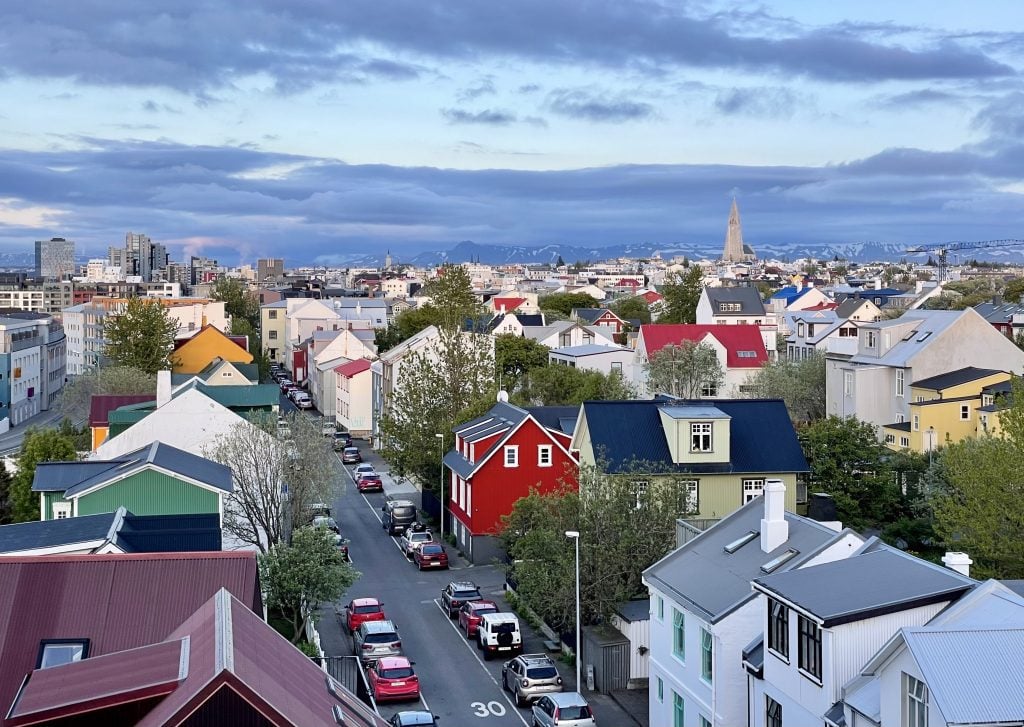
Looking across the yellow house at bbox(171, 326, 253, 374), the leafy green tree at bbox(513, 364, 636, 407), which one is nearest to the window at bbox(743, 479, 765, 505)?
the leafy green tree at bbox(513, 364, 636, 407)

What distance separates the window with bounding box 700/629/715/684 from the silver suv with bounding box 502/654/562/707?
6105 millimetres

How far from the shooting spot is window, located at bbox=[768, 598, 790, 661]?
24.1 meters

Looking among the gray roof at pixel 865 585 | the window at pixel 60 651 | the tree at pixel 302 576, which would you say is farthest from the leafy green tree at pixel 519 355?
the window at pixel 60 651

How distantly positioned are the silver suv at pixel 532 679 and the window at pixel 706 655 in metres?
6.10

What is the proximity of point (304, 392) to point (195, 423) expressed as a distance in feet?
206

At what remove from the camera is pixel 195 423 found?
52500 mm

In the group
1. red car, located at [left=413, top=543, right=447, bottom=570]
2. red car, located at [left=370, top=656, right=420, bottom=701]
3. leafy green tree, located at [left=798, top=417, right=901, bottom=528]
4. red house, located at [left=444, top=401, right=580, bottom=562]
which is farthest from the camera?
red house, located at [left=444, top=401, right=580, bottom=562]

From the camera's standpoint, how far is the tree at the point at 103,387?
81375mm

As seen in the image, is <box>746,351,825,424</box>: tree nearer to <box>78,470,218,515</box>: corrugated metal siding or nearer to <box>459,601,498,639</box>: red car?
<box>459,601,498,639</box>: red car

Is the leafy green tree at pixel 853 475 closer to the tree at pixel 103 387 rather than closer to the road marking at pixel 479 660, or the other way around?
the road marking at pixel 479 660

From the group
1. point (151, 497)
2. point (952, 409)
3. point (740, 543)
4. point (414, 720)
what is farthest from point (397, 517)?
point (740, 543)

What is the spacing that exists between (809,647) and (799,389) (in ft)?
182

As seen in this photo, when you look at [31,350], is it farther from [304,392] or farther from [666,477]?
[666,477]

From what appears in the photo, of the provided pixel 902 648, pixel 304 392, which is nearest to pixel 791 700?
pixel 902 648
